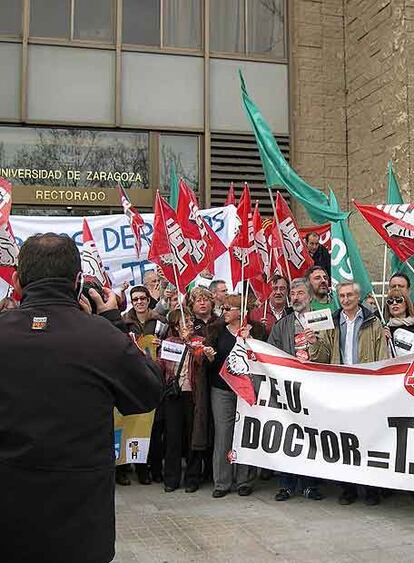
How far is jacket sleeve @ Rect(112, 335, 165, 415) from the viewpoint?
7.30 feet

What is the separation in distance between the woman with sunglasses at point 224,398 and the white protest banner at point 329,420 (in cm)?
13

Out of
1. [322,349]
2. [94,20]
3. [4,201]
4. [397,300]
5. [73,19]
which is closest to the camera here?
[322,349]

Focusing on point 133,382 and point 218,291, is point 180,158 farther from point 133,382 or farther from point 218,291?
Result: point 133,382

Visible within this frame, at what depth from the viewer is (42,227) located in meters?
8.93

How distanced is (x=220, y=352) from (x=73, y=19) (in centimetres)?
847

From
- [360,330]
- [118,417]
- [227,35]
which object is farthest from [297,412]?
[227,35]

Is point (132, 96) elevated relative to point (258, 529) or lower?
elevated

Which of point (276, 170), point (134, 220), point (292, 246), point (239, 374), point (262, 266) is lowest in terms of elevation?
point (239, 374)

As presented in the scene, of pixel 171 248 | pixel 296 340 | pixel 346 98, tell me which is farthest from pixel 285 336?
pixel 346 98

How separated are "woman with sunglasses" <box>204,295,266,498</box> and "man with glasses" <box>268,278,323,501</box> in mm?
243

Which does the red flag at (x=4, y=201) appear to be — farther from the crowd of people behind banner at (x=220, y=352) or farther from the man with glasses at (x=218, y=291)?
the man with glasses at (x=218, y=291)

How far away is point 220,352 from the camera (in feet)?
19.6

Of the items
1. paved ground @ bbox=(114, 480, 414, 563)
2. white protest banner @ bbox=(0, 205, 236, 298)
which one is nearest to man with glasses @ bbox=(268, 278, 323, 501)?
paved ground @ bbox=(114, 480, 414, 563)

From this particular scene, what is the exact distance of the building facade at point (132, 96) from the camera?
11.8 m
